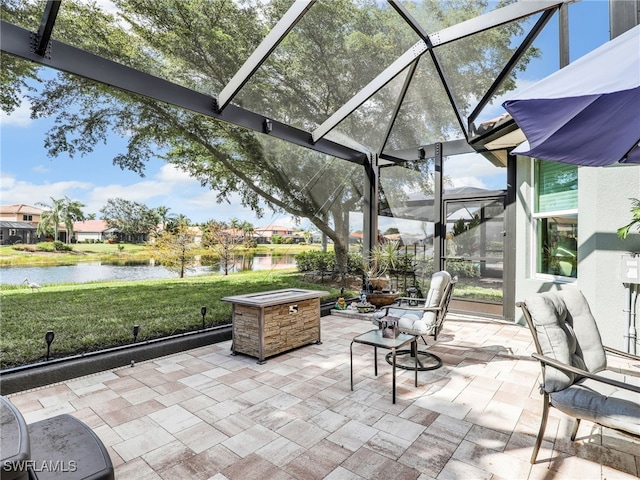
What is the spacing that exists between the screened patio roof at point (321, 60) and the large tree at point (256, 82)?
16mm

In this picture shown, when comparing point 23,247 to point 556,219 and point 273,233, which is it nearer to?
point 273,233

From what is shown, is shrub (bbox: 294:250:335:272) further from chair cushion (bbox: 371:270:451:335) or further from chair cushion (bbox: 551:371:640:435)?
chair cushion (bbox: 551:371:640:435)

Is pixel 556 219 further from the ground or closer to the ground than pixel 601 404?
further from the ground

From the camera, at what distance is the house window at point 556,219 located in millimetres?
4797

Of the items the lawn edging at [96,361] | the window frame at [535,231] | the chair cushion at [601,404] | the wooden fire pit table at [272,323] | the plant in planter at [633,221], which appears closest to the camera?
the chair cushion at [601,404]

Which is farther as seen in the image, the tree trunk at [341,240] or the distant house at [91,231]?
the tree trunk at [341,240]

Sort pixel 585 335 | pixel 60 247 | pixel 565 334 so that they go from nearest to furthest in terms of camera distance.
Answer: pixel 565 334, pixel 585 335, pixel 60 247

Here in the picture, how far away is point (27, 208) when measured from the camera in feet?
11.6

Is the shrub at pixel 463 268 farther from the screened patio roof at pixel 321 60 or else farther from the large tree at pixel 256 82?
the large tree at pixel 256 82

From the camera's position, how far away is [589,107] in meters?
2.11

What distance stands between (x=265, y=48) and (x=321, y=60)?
1.24m

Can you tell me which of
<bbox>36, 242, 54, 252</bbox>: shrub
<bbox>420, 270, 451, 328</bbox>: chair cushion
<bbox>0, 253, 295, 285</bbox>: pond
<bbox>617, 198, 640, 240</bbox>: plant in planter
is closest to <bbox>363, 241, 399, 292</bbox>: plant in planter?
<bbox>0, 253, 295, 285</bbox>: pond

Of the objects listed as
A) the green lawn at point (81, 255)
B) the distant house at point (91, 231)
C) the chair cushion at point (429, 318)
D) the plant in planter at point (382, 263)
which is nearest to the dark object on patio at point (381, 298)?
the plant in planter at point (382, 263)

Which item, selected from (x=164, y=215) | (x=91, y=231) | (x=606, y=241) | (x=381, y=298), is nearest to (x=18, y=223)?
(x=91, y=231)
